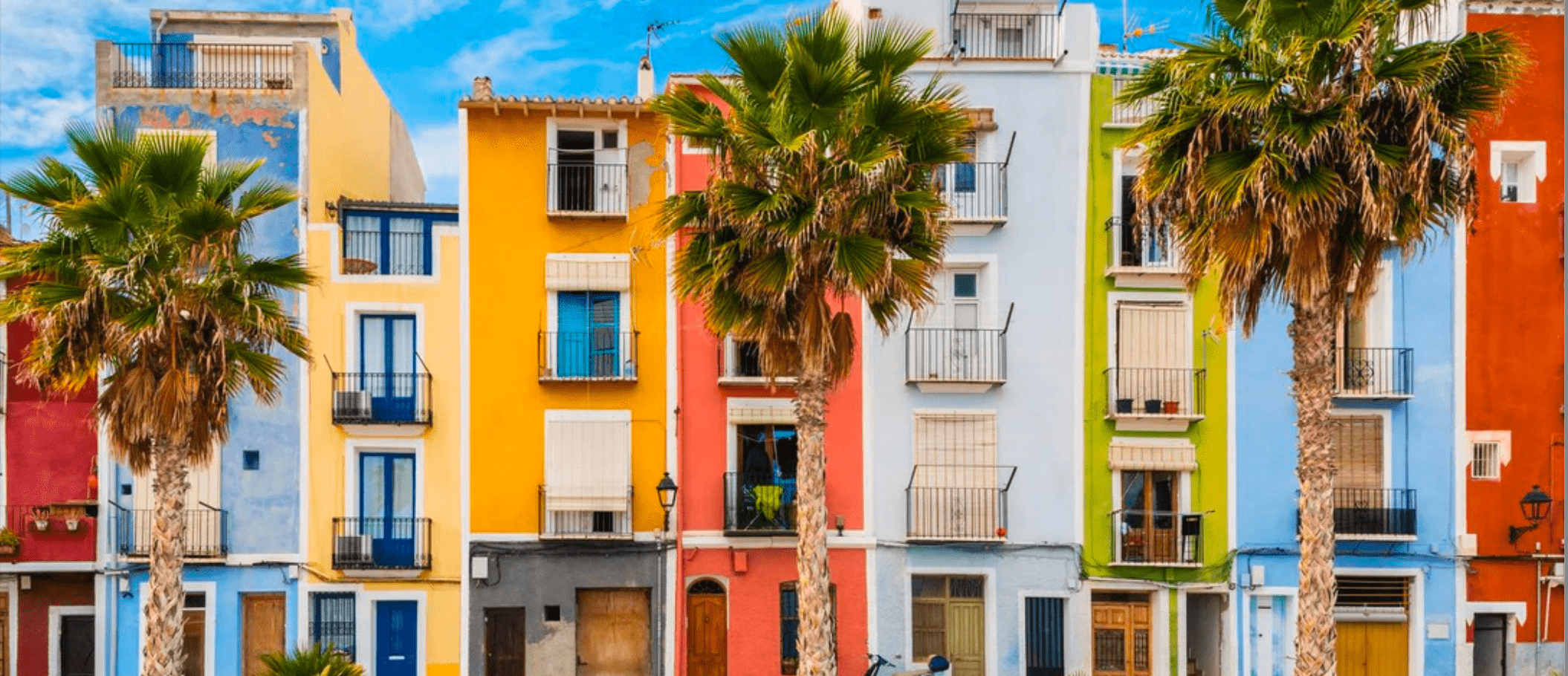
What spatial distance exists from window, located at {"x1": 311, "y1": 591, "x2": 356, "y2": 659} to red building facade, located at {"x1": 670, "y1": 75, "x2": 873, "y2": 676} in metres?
5.84

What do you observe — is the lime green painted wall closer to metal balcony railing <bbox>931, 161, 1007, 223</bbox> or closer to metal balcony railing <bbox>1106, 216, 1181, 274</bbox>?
metal balcony railing <bbox>1106, 216, 1181, 274</bbox>

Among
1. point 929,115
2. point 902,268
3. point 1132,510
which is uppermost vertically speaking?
point 929,115

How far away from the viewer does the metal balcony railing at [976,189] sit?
2308 centimetres

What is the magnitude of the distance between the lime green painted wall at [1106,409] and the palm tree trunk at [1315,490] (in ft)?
25.1

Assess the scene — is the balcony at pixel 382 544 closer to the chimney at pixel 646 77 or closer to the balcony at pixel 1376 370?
the chimney at pixel 646 77

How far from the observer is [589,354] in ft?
76.9

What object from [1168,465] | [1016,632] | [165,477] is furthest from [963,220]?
[165,477]

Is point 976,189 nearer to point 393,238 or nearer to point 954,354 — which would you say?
point 954,354

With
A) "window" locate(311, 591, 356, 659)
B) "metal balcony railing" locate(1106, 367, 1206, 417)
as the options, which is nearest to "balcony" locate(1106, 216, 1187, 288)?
"metal balcony railing" locate(1106, 367, 1206, 417)

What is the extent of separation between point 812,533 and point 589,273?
874 cm

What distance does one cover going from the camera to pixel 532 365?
23.2m

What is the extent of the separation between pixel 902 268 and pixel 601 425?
8549 millimetres

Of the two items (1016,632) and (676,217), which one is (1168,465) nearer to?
(1016,632)

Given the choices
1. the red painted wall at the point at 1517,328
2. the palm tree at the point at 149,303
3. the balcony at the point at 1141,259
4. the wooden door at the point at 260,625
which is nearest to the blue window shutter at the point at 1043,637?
the balcony at the point at 1141,259
